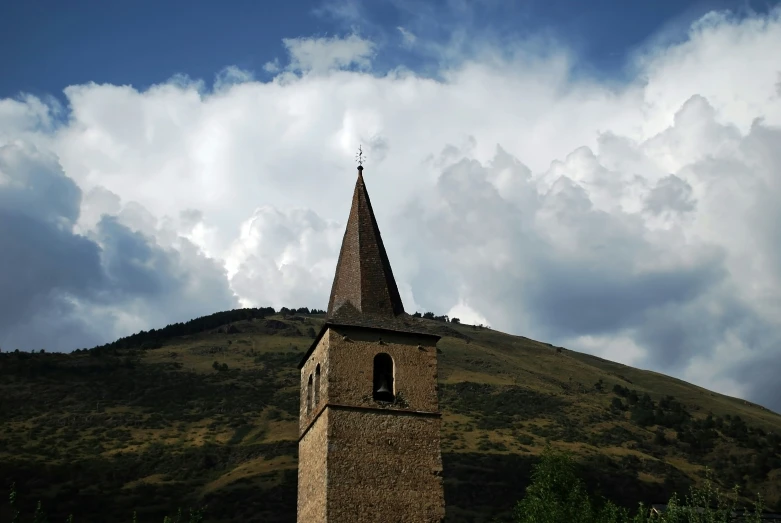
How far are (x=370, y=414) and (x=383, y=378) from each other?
1479 millimetres

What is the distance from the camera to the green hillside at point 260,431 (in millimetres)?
59906

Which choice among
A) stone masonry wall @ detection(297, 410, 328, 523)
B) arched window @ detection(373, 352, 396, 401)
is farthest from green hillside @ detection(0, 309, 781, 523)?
arched window @ detection(373, 352, 396, 401)

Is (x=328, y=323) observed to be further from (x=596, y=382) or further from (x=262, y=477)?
(x=596, y=382)

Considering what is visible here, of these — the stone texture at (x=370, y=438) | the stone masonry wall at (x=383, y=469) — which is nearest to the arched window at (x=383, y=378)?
the stone texture at (x=370, y=438)

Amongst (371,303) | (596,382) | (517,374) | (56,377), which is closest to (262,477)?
(56,377)

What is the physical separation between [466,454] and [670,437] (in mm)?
28280

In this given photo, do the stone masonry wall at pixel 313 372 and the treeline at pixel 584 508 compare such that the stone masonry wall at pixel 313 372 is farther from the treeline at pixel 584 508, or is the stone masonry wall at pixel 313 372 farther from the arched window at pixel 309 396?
the treeline at pixel 584 508

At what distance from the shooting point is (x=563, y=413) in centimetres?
8431

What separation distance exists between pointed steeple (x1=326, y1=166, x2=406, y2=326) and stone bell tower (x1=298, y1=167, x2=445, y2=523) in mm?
44

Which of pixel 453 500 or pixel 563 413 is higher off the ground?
pixel 563 413

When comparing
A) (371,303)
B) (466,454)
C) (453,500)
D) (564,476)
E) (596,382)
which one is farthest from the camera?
(596,382)

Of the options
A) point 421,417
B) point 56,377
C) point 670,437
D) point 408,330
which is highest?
point 56,377

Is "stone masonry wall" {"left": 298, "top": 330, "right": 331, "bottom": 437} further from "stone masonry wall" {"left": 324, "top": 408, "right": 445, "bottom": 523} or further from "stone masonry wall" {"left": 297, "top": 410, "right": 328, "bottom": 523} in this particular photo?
"stone masonry wall" {"left": 324, "top": 408, "right": 445, "bottom": 523}

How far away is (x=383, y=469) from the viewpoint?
925 inches
